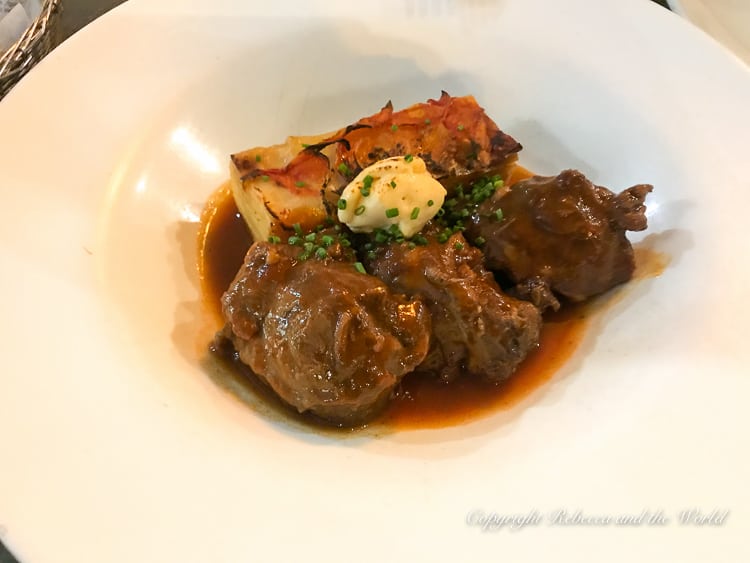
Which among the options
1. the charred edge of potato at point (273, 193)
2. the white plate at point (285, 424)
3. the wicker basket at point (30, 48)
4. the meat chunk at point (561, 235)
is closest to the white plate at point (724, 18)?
the white plate at point (285, 424)

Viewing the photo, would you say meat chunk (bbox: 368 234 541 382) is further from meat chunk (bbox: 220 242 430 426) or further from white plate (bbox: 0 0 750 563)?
white plate (bbox: 0 0 750 563)

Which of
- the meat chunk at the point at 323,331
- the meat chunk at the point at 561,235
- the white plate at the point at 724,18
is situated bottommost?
the meat chunk at the point at 323,331

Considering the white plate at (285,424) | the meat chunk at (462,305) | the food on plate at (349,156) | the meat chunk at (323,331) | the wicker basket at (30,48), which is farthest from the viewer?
the wicker basket at (30,48)

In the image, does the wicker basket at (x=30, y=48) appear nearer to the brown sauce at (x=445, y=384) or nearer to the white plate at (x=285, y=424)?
the white plate at (x=285, y=424)

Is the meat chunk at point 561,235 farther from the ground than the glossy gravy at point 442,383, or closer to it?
farther from the ground

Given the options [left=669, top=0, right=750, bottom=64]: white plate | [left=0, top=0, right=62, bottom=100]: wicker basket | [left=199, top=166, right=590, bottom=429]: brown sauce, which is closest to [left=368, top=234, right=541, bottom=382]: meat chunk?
[left=199, top=166, right=590, bottom=429]: brown sauce

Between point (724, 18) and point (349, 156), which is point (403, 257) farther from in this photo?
point (724, 18)

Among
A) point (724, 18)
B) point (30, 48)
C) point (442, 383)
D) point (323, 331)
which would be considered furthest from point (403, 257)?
point (724, 18)
